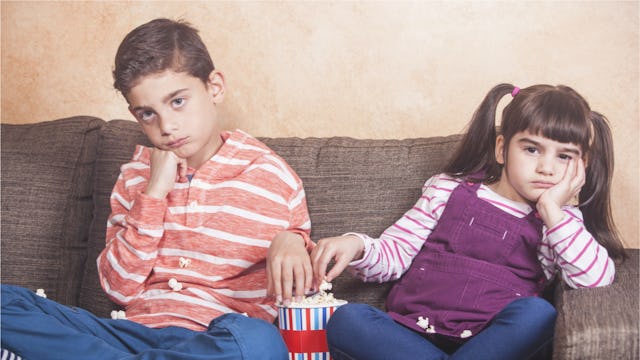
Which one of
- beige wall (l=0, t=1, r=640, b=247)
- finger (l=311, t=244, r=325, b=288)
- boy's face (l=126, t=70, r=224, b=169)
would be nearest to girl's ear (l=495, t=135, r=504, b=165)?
beige wall (l=0, t=1, r=640, b=247)

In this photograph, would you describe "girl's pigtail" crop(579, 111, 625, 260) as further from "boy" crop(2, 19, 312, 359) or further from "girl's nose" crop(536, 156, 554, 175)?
"boy" crop(2, 19, 312, 359)

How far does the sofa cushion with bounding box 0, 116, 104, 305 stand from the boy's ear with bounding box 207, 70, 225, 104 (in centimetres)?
45

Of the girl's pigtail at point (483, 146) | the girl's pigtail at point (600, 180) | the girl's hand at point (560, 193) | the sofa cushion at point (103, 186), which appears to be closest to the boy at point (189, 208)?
the sofa cushion at point (103, 186)

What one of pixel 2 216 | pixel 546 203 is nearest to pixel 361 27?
pixel 546 203

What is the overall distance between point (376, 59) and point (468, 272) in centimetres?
75

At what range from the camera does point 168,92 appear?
156cm

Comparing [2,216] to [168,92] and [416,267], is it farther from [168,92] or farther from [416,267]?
[416,267]

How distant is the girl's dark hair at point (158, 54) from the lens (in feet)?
5.13

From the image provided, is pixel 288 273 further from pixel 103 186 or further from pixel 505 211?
pixel 103 186

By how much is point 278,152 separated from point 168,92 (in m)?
0.34

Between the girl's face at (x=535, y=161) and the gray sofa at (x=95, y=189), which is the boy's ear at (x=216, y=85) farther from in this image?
the girl's face at (x=535, y=161)

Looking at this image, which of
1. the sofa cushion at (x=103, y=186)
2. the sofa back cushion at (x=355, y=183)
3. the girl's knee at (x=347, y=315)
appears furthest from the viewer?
the sofa cushion at (x=103, y=186)

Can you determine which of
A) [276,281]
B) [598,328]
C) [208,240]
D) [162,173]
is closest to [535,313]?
[598,328]

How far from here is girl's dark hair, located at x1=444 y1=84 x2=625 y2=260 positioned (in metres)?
1.45
